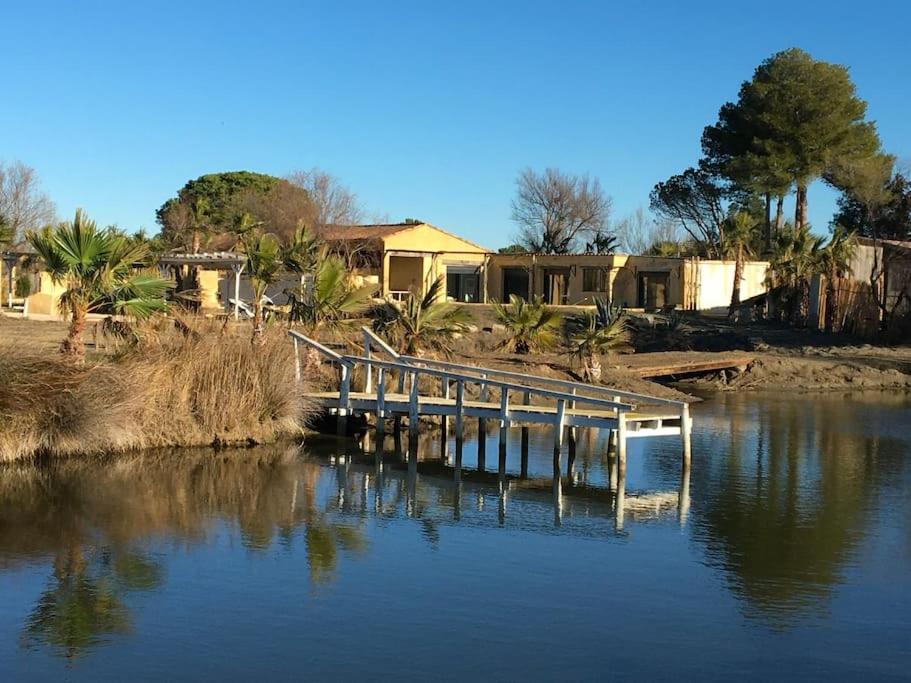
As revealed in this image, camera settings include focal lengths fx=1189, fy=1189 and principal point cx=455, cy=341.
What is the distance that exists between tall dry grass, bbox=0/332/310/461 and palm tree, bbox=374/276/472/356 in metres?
3.60

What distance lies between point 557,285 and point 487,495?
4000 cm

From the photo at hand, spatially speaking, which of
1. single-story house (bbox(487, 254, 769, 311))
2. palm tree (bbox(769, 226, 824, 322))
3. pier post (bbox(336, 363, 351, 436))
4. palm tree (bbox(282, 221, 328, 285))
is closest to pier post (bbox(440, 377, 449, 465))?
pier post (bbox(336, 363, 351, 436))

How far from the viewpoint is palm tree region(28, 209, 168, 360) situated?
62.3ft

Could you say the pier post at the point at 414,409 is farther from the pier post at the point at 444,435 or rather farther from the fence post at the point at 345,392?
the fence post at the point at 345,392

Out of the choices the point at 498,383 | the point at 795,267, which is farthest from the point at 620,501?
the point at 795,267

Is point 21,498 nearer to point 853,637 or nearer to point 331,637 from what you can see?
point 331,637

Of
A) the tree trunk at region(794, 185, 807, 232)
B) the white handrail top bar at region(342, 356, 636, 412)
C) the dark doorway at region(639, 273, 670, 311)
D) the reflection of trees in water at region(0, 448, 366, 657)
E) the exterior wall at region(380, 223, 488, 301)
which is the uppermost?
the tree trunk at region(794, 185, 807, 232)

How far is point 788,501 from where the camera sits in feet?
55.6

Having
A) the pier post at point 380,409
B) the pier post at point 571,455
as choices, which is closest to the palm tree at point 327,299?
the pier post at point 380,409

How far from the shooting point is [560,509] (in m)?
16.3

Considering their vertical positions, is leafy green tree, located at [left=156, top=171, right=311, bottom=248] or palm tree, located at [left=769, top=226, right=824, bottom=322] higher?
leafy green tree, located at [left=156, top=171, right=311, bottom=248]

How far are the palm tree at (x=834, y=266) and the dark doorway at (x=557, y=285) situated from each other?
568 inches

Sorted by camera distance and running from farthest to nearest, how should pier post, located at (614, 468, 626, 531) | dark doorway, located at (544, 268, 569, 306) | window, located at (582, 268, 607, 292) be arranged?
dark doorway, located at (544, 268, 569, 306) → window, located at (582, 268, 607, 292) → pier post, located at (614, 468, 626, 531)

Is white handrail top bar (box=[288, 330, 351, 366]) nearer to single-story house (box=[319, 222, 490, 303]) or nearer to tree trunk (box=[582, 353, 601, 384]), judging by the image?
tree trunk (box=[582, 353, 601, 384])
